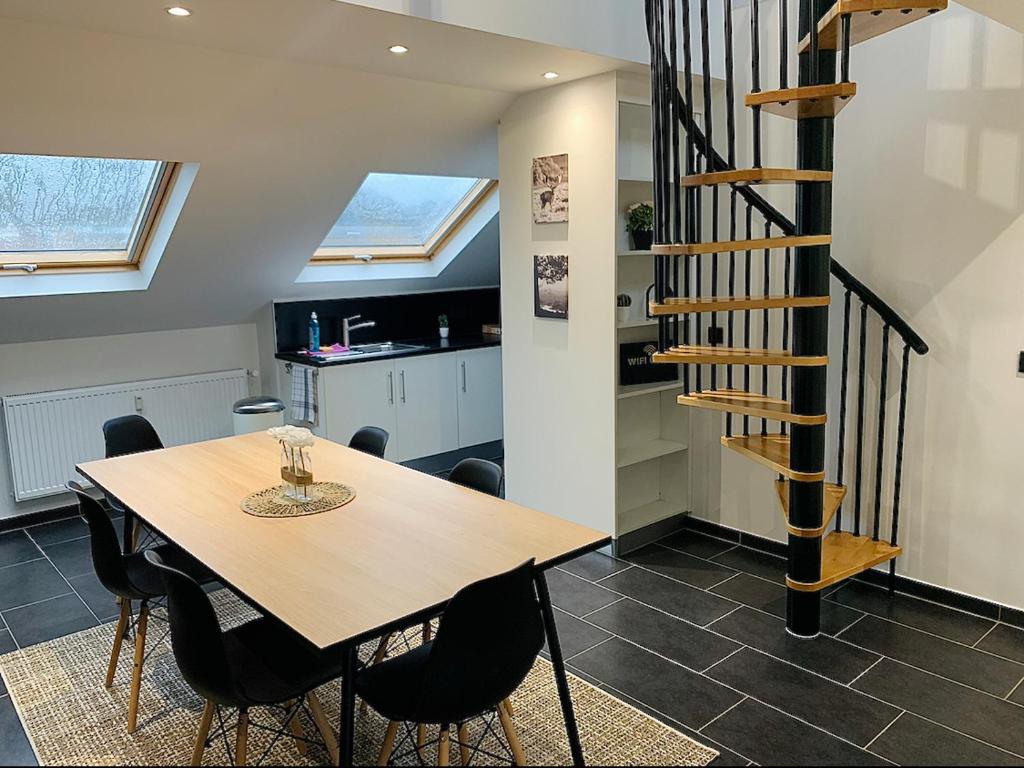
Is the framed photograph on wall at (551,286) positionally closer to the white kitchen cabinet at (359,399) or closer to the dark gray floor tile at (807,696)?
the white kitchen cabinet at (359,399)

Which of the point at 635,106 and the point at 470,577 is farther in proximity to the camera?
the point at 635,106

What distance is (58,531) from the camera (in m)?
4.65

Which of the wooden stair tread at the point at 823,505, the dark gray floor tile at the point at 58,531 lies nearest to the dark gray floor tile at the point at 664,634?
the wooden stair tread at the point at 823,505

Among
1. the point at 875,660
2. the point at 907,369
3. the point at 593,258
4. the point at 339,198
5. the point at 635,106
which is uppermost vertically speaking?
the point at 635,106

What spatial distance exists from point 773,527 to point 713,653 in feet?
3.85

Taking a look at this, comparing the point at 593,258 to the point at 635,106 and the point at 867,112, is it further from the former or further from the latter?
the point at 867,112

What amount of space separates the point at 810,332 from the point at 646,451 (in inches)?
55.9

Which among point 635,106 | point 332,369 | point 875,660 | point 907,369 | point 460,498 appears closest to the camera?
point 460,498

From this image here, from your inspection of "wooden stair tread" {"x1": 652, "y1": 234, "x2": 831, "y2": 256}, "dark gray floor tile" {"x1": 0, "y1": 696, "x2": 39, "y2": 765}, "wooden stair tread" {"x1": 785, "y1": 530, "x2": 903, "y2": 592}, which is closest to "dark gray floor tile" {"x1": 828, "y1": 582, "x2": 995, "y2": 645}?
"wooden stair tread" {"x1": 785, "y1": 530, "x2": 903, "y2": 592}

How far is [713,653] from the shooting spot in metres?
3.16

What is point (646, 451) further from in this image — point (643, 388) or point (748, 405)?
point (748, 405)

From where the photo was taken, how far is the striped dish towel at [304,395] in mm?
5176

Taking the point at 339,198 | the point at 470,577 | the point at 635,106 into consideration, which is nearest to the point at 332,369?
the point at 339,198

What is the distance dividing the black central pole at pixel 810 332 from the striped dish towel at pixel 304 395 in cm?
309
